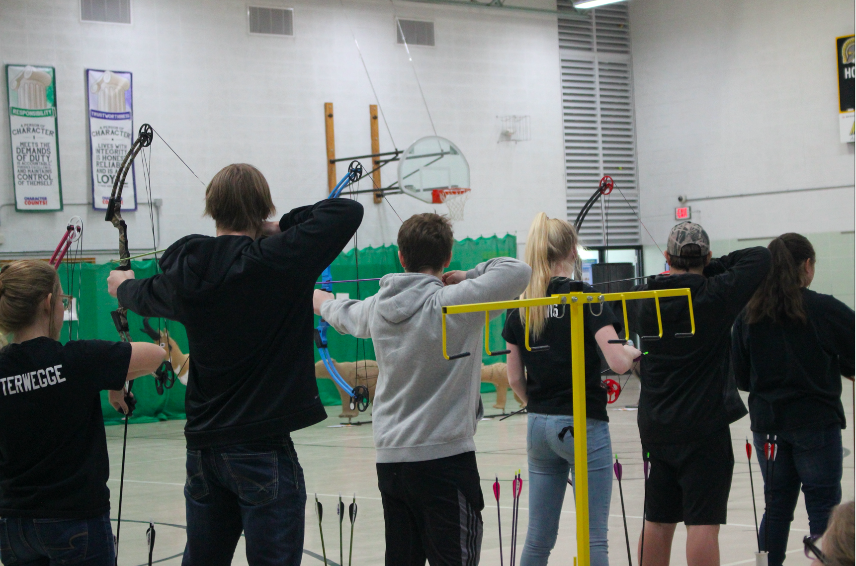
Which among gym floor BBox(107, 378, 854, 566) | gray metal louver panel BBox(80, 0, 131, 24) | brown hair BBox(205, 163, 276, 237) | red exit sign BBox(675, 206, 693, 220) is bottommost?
gym floor BBox(107, 378, 854, 566)

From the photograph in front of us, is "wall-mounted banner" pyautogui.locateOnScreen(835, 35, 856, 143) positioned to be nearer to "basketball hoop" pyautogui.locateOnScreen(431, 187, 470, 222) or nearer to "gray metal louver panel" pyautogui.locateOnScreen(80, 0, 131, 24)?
"basketball hoop" pyautogui.locateOnScreen(431, 187, 470, 222)

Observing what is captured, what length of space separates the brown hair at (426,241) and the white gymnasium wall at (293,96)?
908 centimetres

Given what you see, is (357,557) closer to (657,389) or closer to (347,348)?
(657,389)

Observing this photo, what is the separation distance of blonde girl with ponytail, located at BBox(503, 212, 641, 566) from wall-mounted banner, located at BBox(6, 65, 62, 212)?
29.1 feet

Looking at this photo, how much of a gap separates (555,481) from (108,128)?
9312mm

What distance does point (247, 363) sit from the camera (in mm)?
1957

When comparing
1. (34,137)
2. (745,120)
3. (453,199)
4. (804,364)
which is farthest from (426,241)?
(745,120)

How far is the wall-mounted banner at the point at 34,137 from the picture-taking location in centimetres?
1000

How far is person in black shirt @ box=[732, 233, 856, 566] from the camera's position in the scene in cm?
274

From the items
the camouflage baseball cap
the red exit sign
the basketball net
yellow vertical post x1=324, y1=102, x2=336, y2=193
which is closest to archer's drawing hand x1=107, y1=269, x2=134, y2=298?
the camouflage baseball cap

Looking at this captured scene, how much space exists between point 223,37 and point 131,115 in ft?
5.43

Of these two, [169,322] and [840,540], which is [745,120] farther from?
[840,540]

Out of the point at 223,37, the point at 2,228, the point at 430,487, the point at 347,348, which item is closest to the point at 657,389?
the point at 430,487

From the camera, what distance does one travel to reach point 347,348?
1091cm
